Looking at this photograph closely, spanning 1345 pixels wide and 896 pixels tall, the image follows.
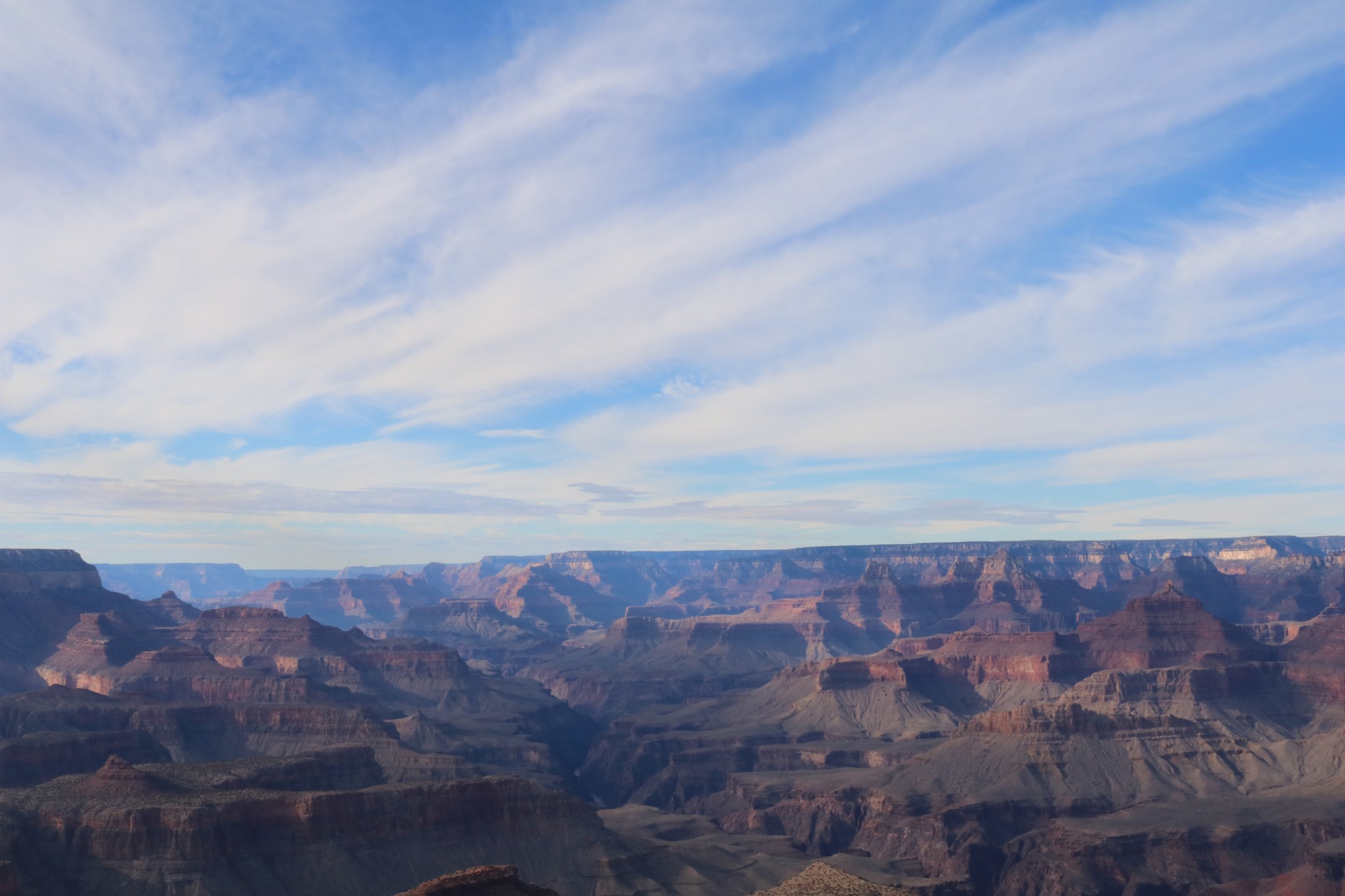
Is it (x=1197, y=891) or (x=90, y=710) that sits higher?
(x=90, y=710)

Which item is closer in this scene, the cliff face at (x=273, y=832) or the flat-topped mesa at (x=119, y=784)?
the cliff face at (x=273, y=832)

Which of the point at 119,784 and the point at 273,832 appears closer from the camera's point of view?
the point at 119,784

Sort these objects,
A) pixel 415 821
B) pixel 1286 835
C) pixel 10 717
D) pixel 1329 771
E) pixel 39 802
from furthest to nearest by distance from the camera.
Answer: pixel 1329 771
pixel 10 717
pixel 1286 835
pixel 415 821
pixel 39 802

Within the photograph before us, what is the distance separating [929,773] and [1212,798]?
38.0 m

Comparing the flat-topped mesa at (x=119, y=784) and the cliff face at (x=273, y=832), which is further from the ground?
the flat-topped mesa at (x=119, y=784)

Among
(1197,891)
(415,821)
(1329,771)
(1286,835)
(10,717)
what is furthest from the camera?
(1329,771)

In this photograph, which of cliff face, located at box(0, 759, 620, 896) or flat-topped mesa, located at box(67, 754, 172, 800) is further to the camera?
flat-topped mesa, located at box(67, 754, 172, 800)

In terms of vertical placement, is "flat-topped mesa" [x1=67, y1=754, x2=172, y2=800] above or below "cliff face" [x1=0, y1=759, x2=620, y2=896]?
above

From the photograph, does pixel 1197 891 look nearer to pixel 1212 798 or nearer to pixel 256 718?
pixel 1212 798

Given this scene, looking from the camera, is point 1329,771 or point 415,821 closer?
point 415,821

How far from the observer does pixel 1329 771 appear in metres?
188

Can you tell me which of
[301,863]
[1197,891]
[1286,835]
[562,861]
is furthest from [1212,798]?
[301,863]

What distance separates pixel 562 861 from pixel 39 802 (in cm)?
4779

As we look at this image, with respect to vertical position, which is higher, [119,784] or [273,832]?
[119,784]
